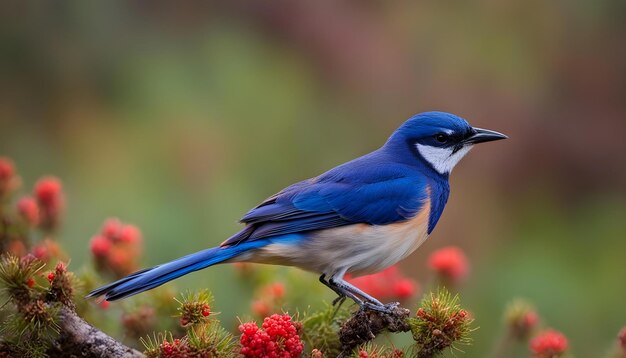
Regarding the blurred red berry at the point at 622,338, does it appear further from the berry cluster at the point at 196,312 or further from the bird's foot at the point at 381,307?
the berry cluster at the point at 196,312

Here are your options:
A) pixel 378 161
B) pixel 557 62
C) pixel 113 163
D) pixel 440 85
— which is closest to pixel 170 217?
pixel 113 163

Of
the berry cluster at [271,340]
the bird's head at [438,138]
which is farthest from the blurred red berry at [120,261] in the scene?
the bird's head at [438,138]

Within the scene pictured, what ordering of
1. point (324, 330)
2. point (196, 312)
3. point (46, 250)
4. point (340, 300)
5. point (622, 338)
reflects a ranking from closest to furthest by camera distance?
point (196, 312) → point (622, 338) → point (324, 330) → point (46, 250) → point (340, 300)

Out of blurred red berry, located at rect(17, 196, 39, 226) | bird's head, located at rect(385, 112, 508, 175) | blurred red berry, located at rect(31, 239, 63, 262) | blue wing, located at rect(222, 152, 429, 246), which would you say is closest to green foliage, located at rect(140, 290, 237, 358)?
blurred red berry, located at rect(31, 239, 63, 262)

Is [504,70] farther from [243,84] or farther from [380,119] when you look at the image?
[243,84]

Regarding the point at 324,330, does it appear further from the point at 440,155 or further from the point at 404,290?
the point at 440,155

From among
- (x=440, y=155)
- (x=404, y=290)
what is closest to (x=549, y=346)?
(x=404, y=290)

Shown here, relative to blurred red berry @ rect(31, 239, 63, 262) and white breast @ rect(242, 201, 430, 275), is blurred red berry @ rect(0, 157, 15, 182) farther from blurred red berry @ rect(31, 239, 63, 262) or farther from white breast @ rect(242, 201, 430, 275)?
white breast @ rect(242, 201, 430, 275)
